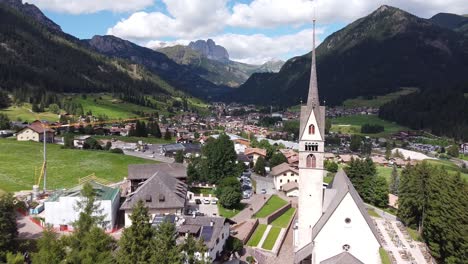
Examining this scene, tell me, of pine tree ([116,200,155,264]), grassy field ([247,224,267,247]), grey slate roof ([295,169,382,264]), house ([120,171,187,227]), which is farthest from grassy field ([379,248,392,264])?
pine tree ([116,200,155,264])

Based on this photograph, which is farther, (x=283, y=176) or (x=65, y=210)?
(x=283, y=176)

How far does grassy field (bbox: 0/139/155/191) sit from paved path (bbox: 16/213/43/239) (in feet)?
53.7

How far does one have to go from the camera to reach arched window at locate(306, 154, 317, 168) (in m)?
39.3

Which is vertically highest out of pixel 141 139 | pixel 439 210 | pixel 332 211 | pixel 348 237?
pixel 332 211

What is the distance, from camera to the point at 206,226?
4125 centimetres

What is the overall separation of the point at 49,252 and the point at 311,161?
82.4 ft

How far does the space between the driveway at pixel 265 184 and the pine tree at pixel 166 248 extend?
50.9m

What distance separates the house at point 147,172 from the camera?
62.2 meters

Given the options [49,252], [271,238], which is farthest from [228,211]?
[49,252]

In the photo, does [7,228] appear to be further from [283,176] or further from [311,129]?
[283,176]

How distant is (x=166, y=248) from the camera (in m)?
26.7

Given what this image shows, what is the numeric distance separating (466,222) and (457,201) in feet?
8.74

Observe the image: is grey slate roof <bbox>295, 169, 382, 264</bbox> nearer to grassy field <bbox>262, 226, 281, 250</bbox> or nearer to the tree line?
grassy field <bbox>262, 226, 281, 250</bbox>

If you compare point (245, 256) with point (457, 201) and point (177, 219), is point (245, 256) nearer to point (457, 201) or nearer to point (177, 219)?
point (177, 219)
